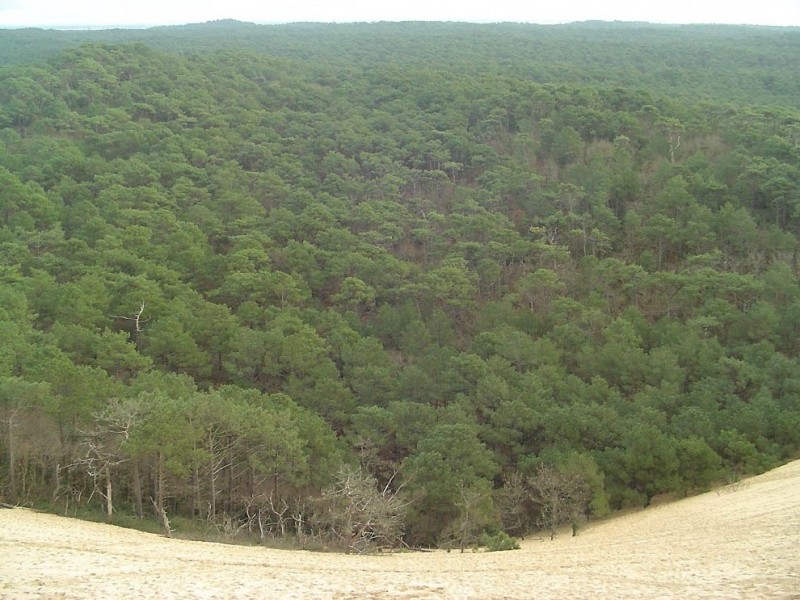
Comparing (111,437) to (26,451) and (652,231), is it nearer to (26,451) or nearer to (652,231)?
(26,451)

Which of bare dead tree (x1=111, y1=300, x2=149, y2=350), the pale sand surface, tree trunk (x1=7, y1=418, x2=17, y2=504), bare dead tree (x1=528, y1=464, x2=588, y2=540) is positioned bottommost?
bare dead tree (x1=528, y1=464, x2=588, y2=540)

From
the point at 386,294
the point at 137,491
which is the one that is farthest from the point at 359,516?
the point at 386,294

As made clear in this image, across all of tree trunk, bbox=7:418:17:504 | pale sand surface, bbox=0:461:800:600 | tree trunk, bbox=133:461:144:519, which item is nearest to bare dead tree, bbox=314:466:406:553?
pale sand surface, bbox=0:461:800:600

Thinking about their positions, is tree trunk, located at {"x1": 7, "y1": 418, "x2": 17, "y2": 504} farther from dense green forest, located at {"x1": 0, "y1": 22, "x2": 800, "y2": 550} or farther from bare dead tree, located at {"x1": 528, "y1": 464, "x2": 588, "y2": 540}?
bare dead tree, located at {"x1": 528, "y1": 464, "x2": 588, "y2": 540}

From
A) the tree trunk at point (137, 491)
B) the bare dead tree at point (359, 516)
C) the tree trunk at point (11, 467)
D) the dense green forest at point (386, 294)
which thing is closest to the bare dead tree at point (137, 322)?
the dense green forest at point (386, 294)

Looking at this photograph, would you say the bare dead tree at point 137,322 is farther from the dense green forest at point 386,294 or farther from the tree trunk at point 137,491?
the tree trunk at point 137,491

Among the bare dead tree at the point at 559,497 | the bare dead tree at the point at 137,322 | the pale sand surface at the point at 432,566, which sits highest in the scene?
the bare dead tree at the point at 137,322

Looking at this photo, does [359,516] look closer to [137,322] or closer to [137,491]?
[137,491]
